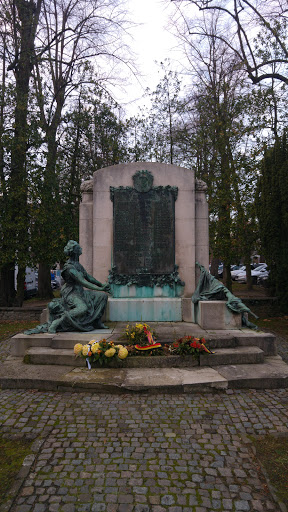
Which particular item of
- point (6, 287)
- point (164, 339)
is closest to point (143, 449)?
point (164, 339)

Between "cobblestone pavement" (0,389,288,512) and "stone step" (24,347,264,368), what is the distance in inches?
27.6

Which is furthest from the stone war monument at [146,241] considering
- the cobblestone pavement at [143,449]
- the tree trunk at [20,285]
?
the tree trunk at [20,285]

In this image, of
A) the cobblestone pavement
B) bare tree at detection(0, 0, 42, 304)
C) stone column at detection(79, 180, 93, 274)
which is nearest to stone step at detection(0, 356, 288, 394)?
the cobblestone pavement

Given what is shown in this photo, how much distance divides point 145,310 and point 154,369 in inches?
81.0

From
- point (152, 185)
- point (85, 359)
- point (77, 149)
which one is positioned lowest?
point (85, 359)

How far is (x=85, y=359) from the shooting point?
528cm

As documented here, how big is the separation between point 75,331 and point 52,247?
19.8 ft

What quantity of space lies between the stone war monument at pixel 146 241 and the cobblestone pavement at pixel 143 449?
2727 mm

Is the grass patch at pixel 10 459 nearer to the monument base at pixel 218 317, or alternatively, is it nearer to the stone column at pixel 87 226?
the monument base at pixel 218 317

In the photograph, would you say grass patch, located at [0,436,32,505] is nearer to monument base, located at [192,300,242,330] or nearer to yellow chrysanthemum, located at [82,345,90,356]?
yellow chrysanthemum, located at [82,345,90,356]

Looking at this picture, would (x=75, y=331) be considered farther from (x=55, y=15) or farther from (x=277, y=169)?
(x=55, y=15)

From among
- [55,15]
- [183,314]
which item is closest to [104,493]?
[183,314]

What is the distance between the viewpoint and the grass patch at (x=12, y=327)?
30.5ft

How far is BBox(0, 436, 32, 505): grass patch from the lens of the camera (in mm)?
2776
